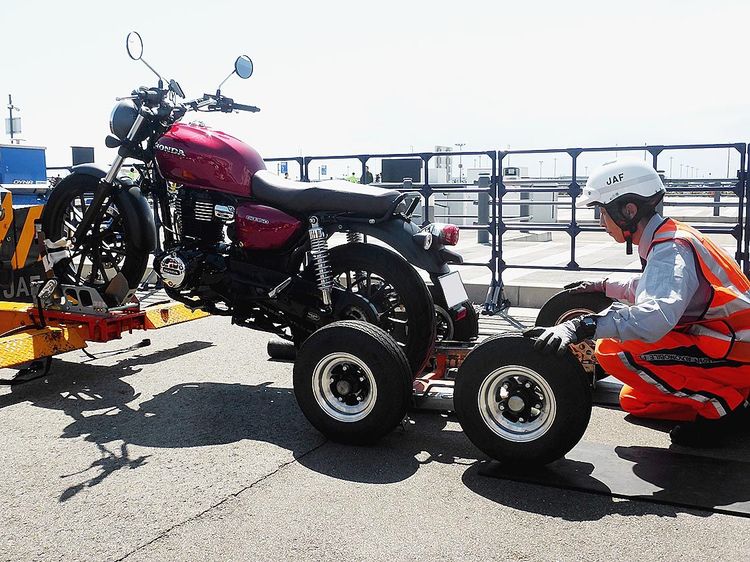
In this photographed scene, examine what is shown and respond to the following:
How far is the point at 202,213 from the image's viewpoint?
5754mm

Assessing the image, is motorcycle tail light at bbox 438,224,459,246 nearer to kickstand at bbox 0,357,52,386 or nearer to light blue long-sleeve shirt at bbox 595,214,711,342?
light blue long-sleeve shirt at bbox 595,214,711,342

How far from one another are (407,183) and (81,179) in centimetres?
513

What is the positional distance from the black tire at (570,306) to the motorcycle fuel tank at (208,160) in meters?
2.30

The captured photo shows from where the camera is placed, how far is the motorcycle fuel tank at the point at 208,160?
18.2 feet

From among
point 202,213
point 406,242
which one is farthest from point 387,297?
point 202,213

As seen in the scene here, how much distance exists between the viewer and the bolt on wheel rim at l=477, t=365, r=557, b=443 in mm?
4052

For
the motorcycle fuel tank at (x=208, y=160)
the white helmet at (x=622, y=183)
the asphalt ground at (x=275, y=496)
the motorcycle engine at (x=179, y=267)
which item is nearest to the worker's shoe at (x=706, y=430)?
the asphalt ground at (x=275, y=496)

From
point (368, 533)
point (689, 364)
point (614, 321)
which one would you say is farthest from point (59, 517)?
point (689, 364)

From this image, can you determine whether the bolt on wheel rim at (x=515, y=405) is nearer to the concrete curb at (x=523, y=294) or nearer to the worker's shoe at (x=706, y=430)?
the worker's shoe at (x=706, y=430)

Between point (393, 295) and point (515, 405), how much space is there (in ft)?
4.87

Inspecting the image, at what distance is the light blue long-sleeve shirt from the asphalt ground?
31.9 inches

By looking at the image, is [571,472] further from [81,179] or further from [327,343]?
[81,179]

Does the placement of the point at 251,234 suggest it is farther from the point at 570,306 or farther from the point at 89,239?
the point at 570,306

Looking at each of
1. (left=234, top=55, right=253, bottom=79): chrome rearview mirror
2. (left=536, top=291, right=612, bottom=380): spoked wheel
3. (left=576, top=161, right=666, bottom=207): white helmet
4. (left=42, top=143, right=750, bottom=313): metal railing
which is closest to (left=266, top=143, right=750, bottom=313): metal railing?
(left=42, top=143, right=750, bottom=313): metal railing
